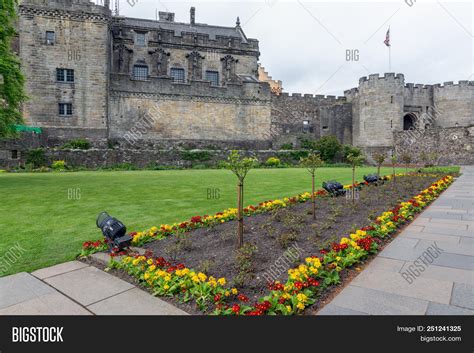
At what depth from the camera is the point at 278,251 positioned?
17.0 feet

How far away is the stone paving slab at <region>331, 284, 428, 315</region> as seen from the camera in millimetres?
3180

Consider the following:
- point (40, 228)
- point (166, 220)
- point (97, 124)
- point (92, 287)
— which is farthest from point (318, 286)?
point (97, 124)

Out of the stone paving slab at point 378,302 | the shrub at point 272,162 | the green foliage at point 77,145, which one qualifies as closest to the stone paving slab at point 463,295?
the stone paving slab at point 378,302

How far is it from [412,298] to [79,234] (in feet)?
19.3

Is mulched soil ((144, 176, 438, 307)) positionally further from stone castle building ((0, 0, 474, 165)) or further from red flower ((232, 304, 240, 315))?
stone castle building ((0, 0, 474, 165))

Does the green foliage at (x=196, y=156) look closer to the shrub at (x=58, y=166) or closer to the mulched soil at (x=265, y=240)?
the shrub at (x=58, y=166)

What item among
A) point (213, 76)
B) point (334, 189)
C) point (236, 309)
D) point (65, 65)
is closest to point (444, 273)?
point (236, 309)

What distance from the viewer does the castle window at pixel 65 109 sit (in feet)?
91.5

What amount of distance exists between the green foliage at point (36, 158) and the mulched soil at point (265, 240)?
22.0m

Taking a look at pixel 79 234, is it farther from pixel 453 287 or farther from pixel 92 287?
pixel 453 287

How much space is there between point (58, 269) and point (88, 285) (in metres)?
0.86

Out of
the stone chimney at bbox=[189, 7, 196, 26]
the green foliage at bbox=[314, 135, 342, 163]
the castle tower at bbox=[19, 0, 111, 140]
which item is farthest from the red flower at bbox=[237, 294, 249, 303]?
the stone chimney at bbox=[189, 7, 196, 26]

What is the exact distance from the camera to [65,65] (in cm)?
2795

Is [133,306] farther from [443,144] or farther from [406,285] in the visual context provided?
[443,144]
